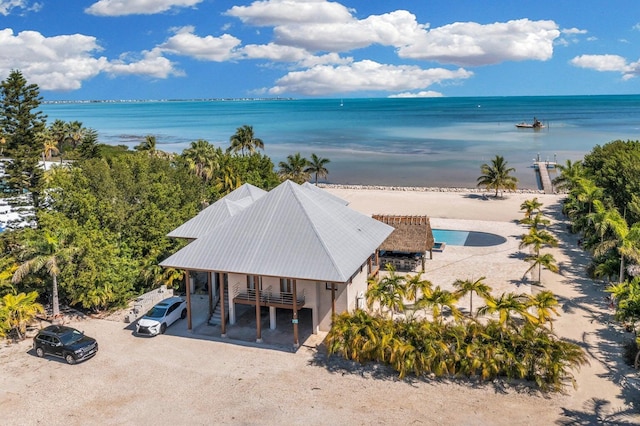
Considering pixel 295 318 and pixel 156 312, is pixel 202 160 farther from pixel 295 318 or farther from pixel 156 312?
pixel 295 318

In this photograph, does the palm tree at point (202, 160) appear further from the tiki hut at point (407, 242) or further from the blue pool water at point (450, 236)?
the blue pool water at point (450, 236)

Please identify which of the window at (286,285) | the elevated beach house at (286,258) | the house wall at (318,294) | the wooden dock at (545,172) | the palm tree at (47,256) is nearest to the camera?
the elevated beach house at (286,258)

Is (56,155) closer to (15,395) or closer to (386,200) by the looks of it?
(386,200)

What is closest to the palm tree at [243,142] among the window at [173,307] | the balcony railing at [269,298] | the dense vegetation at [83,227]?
the dense vegetation at [83,227]

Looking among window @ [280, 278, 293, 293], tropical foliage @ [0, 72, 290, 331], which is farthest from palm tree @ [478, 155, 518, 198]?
window @ [280, 278, 293, 293]

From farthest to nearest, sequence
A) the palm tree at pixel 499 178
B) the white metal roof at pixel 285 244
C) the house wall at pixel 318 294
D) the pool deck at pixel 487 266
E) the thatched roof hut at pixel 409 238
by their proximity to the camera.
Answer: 1. the palm tree at pixel 499 178
2. the thatched roof hut at pixel 409 238
3. the pool deck at pixel 487 266
4. the house wall at pixel 318 294
5. the white metal roof at pixel 285 244

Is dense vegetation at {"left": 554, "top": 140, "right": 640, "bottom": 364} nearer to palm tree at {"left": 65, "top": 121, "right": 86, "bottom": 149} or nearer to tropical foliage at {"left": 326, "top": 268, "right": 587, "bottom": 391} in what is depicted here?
tropical foliage at {"left": 326, "top": 268, "right": 587, "bottom": 391}

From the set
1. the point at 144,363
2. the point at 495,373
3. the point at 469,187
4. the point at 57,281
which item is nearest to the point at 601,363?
the point at 495,373
